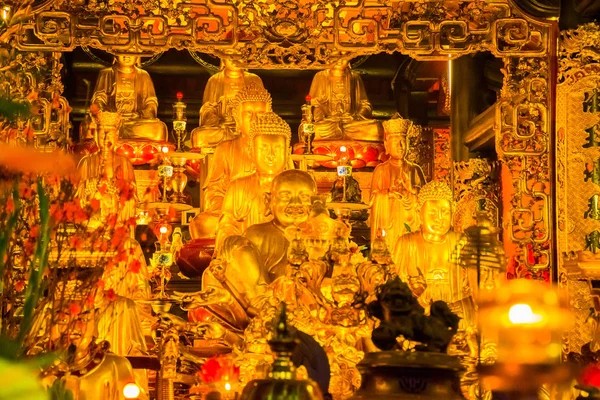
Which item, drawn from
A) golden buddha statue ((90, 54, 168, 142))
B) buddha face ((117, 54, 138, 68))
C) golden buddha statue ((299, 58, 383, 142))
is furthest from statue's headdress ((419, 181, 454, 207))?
buddha face ((117, 54, 138, 68))

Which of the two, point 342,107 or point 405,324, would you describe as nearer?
point 405,324

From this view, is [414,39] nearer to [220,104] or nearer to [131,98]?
[220,104]

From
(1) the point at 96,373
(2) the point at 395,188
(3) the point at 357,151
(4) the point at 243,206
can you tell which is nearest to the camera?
(1) the point at 96,373

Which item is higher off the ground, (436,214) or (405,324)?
(436,214)

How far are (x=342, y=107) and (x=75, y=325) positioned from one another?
20.1 feet

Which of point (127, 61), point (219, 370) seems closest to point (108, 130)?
point (127, 61)

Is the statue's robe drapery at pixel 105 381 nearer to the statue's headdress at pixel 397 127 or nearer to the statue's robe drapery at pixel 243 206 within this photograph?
the statue's robe drapery at pixel 243 206

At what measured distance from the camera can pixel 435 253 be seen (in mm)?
8625

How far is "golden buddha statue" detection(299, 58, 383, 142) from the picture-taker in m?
11.2

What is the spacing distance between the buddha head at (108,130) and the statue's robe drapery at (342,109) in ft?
6.40

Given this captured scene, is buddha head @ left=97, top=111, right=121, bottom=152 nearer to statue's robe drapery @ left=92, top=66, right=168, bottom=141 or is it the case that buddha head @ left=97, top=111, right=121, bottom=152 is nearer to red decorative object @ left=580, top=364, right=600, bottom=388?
statue's robe drapery @ left=92, top=66, right=168, bottom=141

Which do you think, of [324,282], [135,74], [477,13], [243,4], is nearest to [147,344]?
[324,282]

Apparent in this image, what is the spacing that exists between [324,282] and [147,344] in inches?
58.0

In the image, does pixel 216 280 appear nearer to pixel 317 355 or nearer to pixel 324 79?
pixel 317 355
